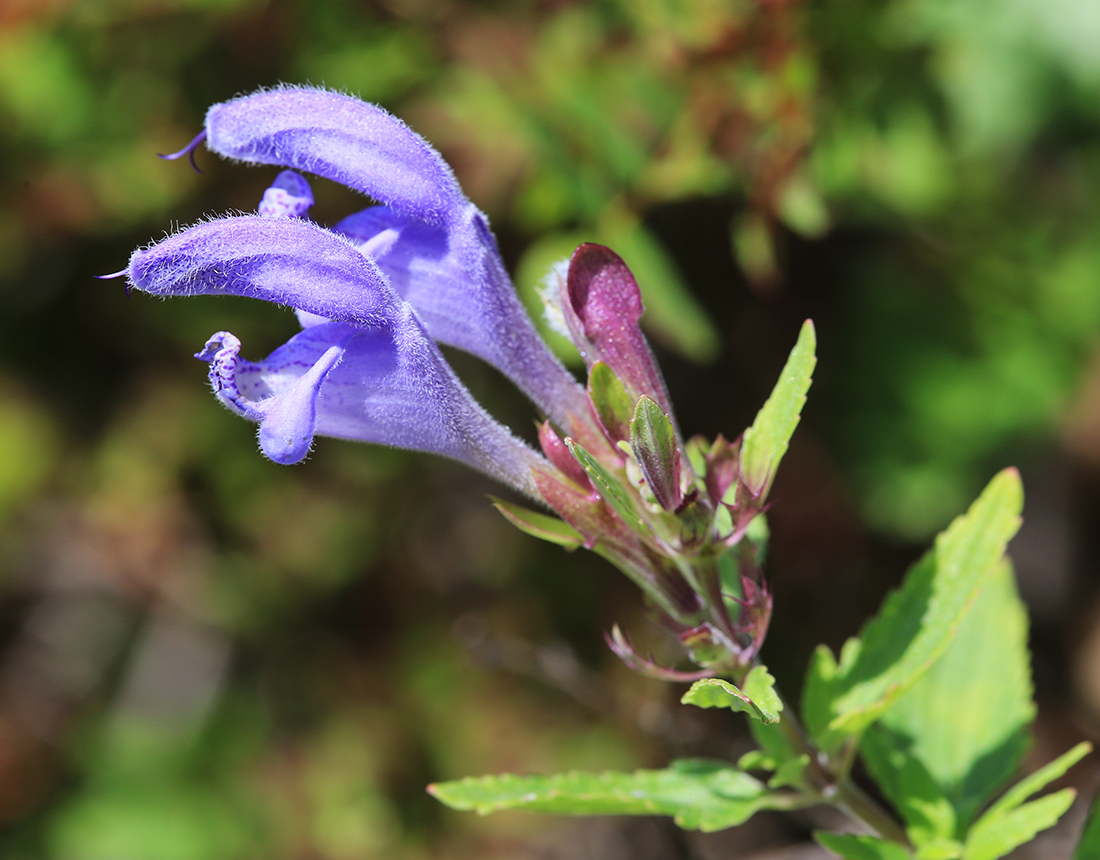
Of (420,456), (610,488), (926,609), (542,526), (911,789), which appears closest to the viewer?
(610,488)

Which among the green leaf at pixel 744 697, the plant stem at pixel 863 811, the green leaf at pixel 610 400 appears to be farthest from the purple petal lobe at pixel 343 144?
the plant stem at pixel 863 811

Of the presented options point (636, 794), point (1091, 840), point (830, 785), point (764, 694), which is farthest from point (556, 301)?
point (1091, 840)

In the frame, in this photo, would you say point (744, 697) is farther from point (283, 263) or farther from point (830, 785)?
point (283, 263)

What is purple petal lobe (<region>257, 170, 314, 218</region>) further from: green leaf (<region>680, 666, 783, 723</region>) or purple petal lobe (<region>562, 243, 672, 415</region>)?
green leaf (<region>680, 666, 783, 723</region>)

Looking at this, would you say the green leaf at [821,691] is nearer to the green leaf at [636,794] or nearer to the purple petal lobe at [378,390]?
the green leaf at [636,794]

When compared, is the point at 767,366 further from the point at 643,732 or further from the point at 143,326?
the point at 143,326

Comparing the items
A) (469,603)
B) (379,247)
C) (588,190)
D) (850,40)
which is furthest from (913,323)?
(379,247)

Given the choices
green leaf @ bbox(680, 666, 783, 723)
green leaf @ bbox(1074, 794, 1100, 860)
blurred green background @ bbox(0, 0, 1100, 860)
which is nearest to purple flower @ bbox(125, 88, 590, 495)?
green leaf @ bbox(680, 666, 783, 723)

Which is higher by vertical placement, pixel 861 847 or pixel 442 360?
pixel 442 360
